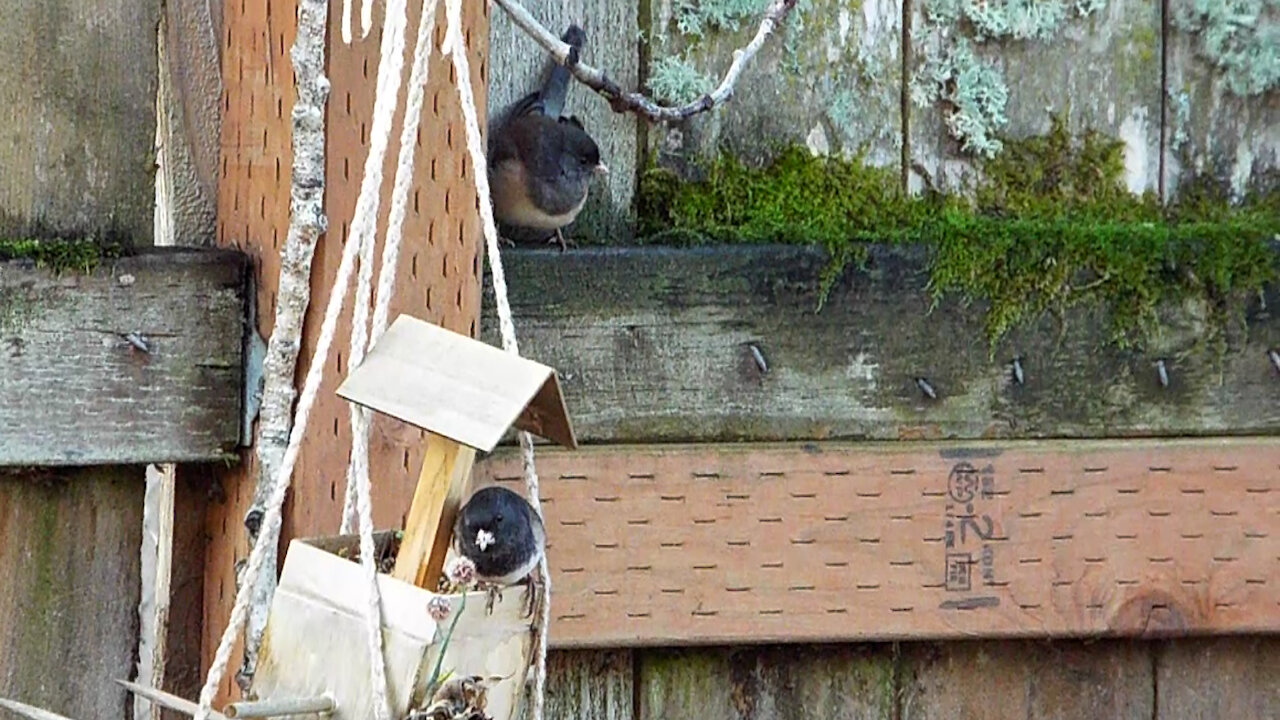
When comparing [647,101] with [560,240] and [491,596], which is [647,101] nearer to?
[560,240]

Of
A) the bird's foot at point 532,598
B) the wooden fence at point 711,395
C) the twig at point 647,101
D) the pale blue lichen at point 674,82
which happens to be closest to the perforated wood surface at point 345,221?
the wooden fence at point 711,395

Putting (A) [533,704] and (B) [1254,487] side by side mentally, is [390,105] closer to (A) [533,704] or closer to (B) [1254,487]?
(A) [533,704]

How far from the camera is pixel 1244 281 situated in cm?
211

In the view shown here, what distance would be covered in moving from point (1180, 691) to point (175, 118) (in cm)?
146

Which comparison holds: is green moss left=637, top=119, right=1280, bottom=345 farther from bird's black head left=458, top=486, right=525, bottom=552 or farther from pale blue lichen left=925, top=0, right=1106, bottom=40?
bird's black head left=458, top=486, right=525, bottom=552

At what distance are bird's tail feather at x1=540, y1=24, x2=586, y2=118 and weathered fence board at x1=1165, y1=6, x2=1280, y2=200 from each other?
0.79 meters

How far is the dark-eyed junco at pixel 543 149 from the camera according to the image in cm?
202

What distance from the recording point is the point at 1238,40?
2227mm

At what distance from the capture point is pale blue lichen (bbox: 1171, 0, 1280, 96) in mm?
2223

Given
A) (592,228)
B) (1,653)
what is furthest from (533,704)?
(592,228)

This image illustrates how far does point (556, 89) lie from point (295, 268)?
51 centimetres

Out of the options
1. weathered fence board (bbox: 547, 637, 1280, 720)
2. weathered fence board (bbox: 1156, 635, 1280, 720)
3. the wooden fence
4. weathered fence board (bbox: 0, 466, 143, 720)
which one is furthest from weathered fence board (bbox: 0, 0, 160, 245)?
weathered fence board (bbox: 1156, 635, 1280, 720)

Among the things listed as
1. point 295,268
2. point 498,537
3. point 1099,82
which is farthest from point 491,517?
point 1099,82

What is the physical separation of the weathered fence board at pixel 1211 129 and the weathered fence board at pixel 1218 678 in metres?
0.59
